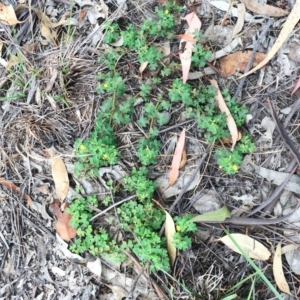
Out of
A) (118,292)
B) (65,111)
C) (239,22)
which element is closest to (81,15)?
(65,111)

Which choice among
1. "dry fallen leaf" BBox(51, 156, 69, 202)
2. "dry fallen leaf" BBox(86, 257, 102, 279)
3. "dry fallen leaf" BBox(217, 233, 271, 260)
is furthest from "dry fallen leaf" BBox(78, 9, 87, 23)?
"dry fallen leaf" BBox(217, 233, 271, 260)

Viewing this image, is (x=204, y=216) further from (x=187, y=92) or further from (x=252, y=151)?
(x=187, y=92)

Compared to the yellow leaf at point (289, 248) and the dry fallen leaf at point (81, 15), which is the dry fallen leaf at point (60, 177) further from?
the yellow leaf at point (289, 248)

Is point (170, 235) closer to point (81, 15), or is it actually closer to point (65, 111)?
point (65, 111)

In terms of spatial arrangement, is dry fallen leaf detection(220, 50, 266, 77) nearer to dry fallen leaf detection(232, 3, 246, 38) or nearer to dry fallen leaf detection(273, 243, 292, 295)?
dry fallen leaf detection(232, 3, 246, 38)

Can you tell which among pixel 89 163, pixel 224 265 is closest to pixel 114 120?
pixel 89 163
